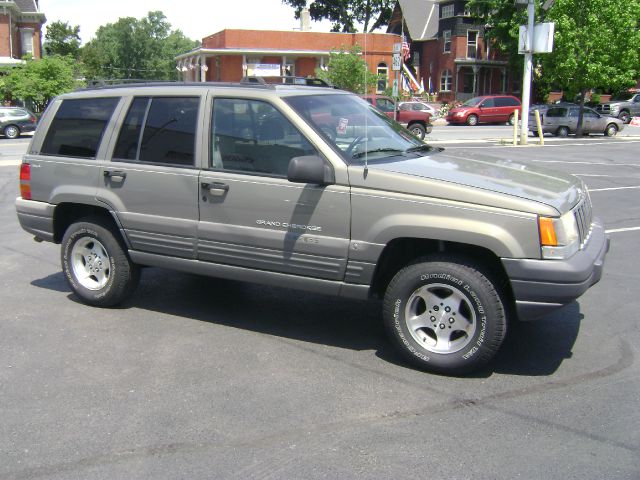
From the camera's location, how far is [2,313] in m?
5.95

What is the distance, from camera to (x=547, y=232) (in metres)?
4.18

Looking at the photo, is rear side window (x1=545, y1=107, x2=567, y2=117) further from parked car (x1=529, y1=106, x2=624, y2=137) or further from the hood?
the hood

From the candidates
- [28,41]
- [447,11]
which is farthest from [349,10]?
[28,41]

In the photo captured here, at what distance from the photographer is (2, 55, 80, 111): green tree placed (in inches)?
1398

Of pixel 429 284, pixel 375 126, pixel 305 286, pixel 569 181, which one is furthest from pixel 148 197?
pixel 569 181

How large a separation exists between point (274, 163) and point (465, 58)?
176 ft

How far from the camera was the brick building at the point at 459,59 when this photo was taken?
182 ft

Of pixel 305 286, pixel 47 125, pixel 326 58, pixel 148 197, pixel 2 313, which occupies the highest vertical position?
pixel 326 58

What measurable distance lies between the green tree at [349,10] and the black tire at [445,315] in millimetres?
70007

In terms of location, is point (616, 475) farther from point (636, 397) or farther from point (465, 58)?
point (465, 58)

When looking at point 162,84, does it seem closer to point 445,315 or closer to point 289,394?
point 289,394

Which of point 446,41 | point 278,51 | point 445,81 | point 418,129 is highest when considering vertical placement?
point 446,41

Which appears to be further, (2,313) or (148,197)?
(2,313)

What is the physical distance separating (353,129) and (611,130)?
28354mm
